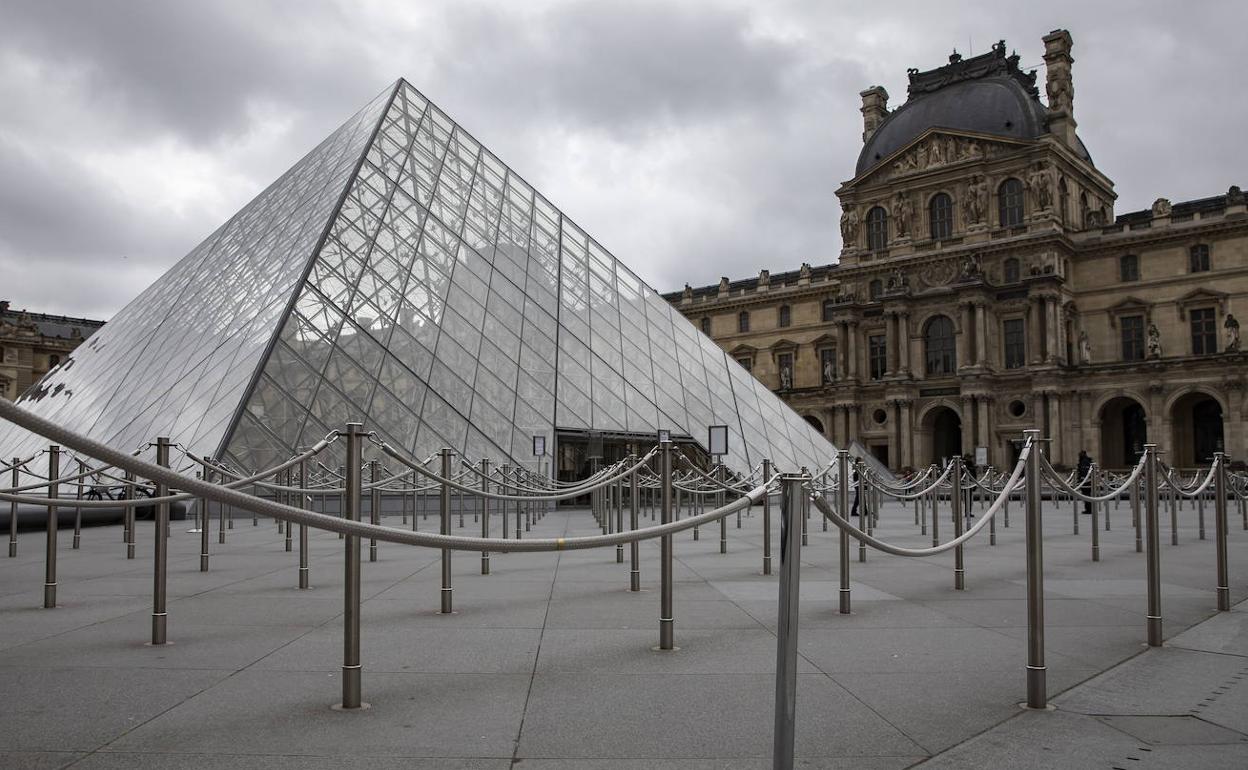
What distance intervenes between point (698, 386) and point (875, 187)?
32.2 meters

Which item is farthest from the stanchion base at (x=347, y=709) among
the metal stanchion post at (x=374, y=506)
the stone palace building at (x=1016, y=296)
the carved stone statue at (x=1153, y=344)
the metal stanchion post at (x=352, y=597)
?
the carved stone statue at (x=1153, y=344)

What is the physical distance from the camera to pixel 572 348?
78.3ft

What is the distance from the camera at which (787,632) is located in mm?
3488

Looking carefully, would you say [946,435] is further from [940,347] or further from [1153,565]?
[1153,565]

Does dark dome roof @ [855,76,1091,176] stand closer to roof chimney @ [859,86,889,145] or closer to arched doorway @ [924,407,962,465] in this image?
roof chimney @ [859,86,889,145]

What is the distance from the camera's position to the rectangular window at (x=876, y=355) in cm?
5341

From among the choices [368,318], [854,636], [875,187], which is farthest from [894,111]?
[854,636]

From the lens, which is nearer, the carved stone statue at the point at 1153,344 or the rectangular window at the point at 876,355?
the carved stone statue at the point at 1153,344

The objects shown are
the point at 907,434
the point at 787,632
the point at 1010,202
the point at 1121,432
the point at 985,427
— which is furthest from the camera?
the point at 907,434

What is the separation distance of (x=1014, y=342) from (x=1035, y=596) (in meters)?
47.8

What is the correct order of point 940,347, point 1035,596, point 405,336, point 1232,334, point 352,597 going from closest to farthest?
point 352,597
point 1035,596
point 405,336
point 1232,334
point 940,347

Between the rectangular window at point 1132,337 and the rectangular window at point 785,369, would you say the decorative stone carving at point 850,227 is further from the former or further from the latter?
the rectangular window at point 1132,337

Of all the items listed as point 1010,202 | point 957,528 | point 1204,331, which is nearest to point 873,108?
point 1010,202

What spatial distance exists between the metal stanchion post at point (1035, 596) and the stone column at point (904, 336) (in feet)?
156
